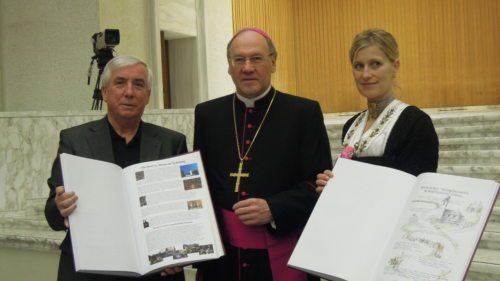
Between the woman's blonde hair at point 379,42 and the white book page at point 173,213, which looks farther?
the woman's blonde hair at point 379,42

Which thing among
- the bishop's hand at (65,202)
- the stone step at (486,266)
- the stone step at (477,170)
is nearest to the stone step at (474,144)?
the stone step at (477,170)

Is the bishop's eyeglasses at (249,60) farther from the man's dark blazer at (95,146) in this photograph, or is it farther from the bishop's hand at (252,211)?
the bishop's hand at (252,211)

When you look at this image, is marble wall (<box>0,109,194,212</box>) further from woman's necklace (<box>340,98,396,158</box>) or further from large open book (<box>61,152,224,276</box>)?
woman's necklace (<box>340,98,396,158</box>)

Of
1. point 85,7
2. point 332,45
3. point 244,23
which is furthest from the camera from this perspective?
point 332,45

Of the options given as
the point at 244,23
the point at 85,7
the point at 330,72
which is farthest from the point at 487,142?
the point at 330,72

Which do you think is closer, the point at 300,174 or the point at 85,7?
the point at 300,174

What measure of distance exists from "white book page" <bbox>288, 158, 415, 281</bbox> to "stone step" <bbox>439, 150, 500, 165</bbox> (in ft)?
14.4

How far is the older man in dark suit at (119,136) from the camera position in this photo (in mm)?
2268

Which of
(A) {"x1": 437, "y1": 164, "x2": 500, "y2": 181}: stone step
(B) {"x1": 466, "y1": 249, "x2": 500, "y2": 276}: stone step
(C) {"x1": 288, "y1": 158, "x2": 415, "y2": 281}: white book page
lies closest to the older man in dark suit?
(C) {"x1": 288, "y1": 158, "x2": 415, "y2": 281}: white book page

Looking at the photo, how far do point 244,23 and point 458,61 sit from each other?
5420 mm

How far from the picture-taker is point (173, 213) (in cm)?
208

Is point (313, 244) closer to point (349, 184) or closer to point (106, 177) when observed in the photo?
point (349, 184)

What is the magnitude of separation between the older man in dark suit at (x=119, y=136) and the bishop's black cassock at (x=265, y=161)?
20cm

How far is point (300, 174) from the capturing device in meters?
2.38
